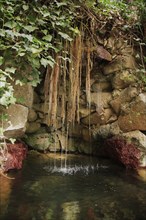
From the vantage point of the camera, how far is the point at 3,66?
130 inches

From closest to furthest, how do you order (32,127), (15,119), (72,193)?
(72,193), (15,119), (32,127)

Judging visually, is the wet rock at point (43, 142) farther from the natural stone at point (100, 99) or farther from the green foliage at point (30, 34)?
the green foliage at point (30, 34)

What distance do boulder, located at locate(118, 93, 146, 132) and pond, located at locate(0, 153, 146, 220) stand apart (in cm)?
75

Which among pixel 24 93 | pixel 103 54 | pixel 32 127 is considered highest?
pixel 103 54

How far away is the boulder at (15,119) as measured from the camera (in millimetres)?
3739

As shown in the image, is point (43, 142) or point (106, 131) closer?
Result: point (106, 131)

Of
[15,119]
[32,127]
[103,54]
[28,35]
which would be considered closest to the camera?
[28,35]

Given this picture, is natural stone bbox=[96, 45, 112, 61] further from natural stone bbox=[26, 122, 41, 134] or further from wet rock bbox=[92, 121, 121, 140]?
natural stone bbox=[26, 122, 41, 134]

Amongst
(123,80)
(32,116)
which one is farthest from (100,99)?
(32,116)

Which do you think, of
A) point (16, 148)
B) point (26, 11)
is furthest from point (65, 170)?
point (26, 11)

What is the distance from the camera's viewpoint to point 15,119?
12.5 feet

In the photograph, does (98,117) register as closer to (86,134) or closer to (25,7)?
(86,134)

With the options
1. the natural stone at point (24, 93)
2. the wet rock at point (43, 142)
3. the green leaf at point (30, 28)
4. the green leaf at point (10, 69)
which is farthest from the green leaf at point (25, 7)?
the wet rock at point (43, 142)

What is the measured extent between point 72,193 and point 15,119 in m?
1.32
